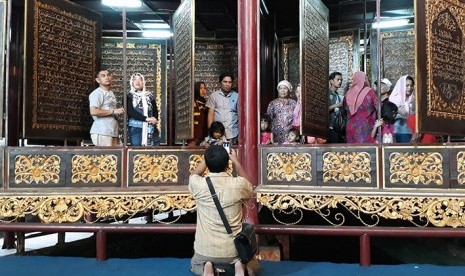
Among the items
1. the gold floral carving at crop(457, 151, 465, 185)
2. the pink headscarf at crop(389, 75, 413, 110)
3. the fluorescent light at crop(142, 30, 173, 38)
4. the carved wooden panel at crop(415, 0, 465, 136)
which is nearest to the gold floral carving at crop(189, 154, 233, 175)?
the carved wooden panel at crop(415, 0, 465, 136)

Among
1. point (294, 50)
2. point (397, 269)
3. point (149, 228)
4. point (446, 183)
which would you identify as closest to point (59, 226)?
point (149, 228)

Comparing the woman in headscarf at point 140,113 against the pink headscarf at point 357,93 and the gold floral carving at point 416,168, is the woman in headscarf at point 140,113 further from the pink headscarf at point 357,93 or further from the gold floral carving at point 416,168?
the gold floral carving at point 416,168

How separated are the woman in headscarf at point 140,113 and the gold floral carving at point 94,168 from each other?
0.78 metres

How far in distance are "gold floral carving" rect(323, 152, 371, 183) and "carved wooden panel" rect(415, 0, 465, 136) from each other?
60 centimetres

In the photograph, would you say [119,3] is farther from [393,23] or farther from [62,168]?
[393,23]

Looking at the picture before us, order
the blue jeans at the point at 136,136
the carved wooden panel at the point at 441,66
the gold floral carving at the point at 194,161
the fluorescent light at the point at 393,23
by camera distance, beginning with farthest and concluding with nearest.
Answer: the fluorescent light at the point at 393,23 → the blue jeans at the point at 136,136 → the gold floral carving at the point at 194,161 → the carved wooden panel at the point at 441,66

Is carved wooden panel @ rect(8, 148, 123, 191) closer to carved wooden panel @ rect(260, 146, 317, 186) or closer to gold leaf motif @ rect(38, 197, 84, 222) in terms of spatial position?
gold leaf motif @ rect(38, 197, 84, 222)

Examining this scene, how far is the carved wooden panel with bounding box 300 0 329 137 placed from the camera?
476 cm

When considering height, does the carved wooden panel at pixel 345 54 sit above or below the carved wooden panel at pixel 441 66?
above

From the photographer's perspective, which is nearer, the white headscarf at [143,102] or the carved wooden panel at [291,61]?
the white headscarf at [143,102]

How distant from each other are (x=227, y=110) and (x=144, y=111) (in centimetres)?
99

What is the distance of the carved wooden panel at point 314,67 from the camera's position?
476 cm

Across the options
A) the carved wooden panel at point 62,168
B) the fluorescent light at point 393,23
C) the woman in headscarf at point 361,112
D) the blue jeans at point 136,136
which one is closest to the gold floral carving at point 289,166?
the woman in headscarf at point 361,112

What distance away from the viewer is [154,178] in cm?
477
